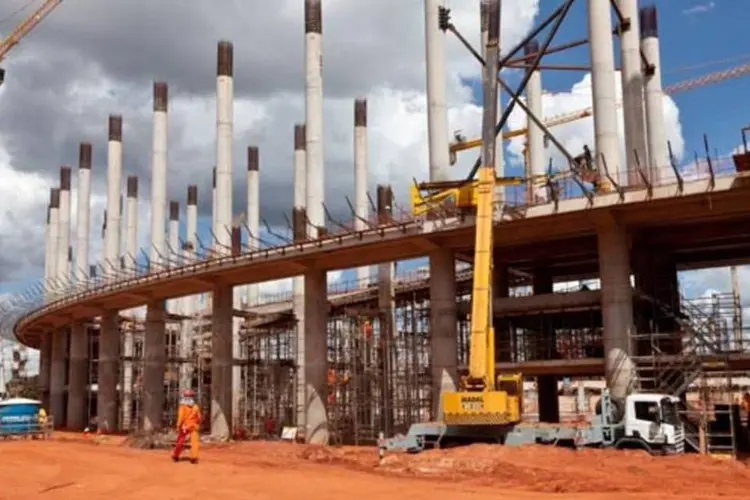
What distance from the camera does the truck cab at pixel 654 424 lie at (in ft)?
81.4

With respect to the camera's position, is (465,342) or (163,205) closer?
(465,342)

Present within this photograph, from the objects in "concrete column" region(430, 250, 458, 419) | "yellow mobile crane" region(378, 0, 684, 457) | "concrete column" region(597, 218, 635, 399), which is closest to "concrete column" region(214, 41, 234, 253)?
"concrete column" region(430, 250, 458, 419)

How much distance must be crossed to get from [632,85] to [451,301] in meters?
11.9

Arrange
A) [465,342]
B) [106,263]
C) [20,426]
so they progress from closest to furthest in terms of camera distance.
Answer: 1. [20,426]
2. [465,342]
3. [106,263]

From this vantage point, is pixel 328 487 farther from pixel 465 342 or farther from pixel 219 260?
pixel 465 342

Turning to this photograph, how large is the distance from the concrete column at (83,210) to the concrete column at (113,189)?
6920mm

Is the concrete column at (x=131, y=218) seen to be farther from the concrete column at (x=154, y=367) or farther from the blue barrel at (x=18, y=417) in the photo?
the blue barrel at (x=18, y=417)

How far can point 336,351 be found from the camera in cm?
4931

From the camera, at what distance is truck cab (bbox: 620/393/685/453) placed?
24812 mm

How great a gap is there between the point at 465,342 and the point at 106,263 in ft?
102

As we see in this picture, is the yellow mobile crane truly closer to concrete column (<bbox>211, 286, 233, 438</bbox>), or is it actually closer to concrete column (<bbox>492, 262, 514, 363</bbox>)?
concrete column (<bbox>492, 262, 514, 363</bbox>)

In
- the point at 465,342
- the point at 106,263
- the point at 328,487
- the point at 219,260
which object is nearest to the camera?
the point at 328,487

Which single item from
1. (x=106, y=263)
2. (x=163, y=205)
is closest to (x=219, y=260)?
(x=163, y=205)

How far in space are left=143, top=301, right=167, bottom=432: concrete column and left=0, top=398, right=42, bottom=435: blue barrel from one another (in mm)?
11068
